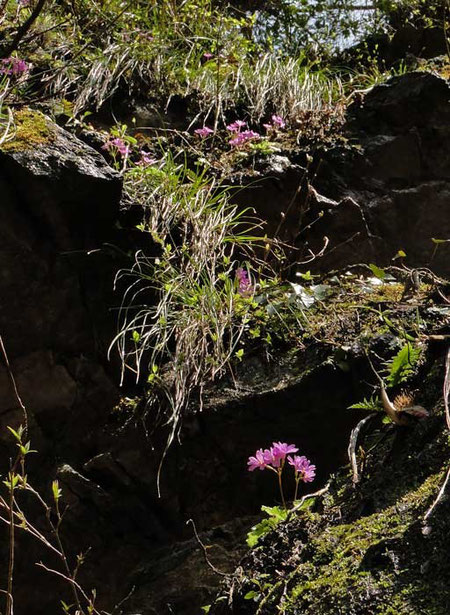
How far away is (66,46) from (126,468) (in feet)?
9.05

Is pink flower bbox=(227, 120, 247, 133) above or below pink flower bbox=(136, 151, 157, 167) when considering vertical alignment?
above

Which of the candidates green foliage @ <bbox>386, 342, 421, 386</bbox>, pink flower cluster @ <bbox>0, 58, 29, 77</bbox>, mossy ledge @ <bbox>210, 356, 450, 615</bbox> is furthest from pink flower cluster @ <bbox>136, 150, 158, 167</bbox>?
mossy ledge @ <bbox>210, 356, 450, 615</bbox>

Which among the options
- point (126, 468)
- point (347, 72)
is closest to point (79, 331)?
point (126, 468)

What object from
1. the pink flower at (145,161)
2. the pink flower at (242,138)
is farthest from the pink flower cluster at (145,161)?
the pink flower at (242,138)

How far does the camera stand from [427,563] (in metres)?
1.43

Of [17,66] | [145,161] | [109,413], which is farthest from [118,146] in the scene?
[109,413]

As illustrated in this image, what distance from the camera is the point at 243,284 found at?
3.01m

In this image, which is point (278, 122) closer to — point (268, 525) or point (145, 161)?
point (145, 161)

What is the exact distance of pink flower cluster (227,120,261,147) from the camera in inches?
148

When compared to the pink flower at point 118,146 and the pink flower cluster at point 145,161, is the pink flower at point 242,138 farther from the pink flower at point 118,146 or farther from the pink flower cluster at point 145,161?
the pink flower at point 118,146

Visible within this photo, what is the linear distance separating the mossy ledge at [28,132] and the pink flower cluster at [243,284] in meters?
0.97

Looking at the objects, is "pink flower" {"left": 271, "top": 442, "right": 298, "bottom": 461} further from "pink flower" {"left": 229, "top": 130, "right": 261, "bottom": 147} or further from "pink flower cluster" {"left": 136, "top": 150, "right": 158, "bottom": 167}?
"pink flower" {"left": 229, "top": 130, "right": 261, "bottom": 147}

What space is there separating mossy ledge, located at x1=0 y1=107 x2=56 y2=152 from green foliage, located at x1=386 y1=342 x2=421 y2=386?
66.2 inches

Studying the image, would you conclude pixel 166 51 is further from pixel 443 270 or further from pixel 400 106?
pixel 443 270
